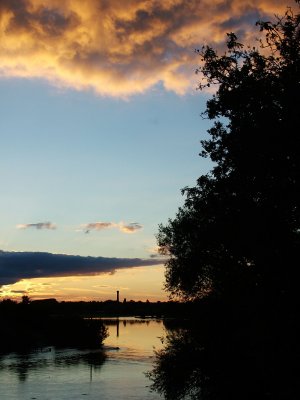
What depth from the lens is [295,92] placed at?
22344mm

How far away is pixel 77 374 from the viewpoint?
43.5 meters

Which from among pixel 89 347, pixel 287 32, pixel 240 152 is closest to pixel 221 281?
pixel 240 152

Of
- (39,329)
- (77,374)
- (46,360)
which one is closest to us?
(77,374)

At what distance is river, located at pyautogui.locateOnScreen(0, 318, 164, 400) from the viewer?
33500 mm

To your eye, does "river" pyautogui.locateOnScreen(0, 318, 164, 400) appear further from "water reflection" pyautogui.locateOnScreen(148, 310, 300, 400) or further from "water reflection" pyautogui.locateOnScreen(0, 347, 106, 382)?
"water reflection" pyautogui.locateOnScreen(148, 310, 300, 400)

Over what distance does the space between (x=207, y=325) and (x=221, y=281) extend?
261 cm

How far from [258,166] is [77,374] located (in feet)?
91.8

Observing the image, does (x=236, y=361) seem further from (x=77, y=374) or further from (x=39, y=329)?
(x=39, y=329)

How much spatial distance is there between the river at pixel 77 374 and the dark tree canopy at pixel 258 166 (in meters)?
7.30

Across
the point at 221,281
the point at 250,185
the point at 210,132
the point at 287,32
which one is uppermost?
the point at 287,32

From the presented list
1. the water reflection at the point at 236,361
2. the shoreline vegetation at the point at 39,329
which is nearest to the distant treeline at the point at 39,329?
the shoreline vegetation at the point at 39,329

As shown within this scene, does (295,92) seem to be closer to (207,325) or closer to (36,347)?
(207,325)

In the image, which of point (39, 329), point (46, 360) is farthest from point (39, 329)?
point (46, 360)

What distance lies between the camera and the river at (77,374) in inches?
1319
